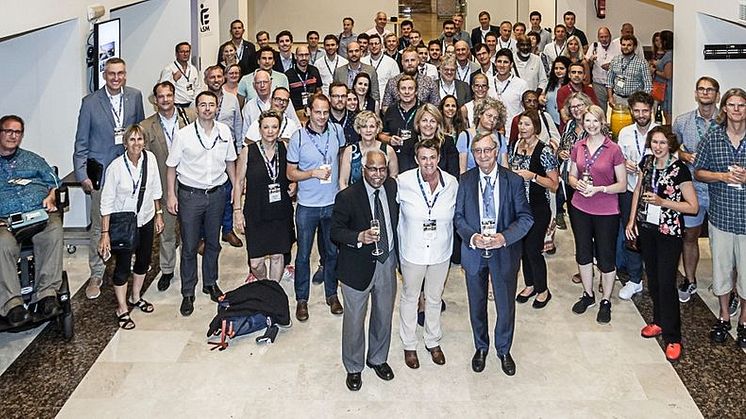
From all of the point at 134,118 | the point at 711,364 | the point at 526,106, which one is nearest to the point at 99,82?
the point at 134,118

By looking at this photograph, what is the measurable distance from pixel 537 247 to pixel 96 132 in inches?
139

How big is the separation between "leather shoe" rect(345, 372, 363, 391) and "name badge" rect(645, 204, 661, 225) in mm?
2111

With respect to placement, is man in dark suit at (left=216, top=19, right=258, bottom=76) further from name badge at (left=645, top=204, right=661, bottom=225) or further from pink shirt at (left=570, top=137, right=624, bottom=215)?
name badge at (left=645, top=204, right=661, bottom=225)

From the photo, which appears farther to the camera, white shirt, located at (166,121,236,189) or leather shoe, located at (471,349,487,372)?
white shirt, located at (166,121,236,189)

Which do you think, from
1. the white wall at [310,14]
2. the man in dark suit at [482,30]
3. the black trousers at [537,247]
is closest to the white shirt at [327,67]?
the man in dark suit at [482,30]

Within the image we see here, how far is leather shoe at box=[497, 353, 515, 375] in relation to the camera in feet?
17.6

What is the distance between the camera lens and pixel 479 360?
5398 mm

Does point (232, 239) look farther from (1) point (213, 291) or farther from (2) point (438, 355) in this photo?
(2) point (438, 355)

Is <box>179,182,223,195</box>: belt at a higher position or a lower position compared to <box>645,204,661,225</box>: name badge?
higher

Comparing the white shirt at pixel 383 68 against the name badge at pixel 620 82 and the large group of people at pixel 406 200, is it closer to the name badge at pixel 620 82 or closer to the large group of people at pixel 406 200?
the large group of people at pixel 406 200

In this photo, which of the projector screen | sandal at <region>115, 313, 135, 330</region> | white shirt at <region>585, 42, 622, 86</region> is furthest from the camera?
white shirt at <region>585, 42, 622, 86</region>

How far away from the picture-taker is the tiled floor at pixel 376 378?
4.93 meters

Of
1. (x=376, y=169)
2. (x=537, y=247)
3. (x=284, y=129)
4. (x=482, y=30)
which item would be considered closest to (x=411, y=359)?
(x=376, y=169)

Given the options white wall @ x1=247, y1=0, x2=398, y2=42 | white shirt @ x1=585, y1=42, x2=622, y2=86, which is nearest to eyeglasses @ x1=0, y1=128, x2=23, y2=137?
white shirt @ x1=585, y1=42, x2=622, y2=86
